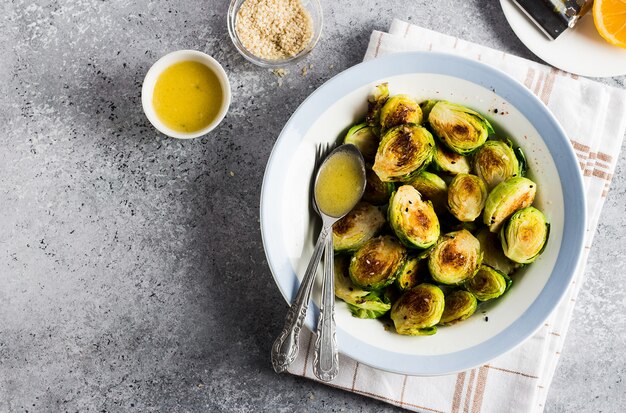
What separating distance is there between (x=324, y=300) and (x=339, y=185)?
0.30 metres

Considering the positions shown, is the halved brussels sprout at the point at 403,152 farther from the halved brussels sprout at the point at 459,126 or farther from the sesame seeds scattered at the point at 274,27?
the sesame seeds scattered at the point at 274,27

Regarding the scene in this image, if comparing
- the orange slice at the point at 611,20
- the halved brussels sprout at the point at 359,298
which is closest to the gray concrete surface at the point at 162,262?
the orange slice at the point at 611,20

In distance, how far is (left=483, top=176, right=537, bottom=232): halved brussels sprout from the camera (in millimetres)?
1604

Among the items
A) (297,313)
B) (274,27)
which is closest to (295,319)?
(297,313)

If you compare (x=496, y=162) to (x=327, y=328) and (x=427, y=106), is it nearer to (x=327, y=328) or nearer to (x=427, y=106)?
(x=427, y=106)

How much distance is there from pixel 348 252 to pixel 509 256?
414mm

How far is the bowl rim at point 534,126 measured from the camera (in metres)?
1.60

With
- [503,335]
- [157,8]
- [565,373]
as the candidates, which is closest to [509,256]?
[503,335]

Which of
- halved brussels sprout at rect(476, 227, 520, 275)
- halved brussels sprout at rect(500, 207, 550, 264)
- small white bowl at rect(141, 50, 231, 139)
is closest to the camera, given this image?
halved brussels sprout at rect(500, 207, 550, 264)

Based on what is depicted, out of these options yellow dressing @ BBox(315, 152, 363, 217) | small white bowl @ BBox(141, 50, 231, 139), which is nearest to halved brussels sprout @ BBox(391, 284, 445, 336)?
yellow dressing @ BBox(315, 152, 363, 217)

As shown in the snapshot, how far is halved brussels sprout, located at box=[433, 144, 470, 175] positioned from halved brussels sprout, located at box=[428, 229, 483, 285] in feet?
0.56

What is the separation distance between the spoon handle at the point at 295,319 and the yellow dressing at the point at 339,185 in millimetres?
61

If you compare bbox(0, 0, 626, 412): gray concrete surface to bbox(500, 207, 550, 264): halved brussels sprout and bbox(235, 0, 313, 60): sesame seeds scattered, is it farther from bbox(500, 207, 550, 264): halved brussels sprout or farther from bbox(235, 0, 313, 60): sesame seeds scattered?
bbox(500, 207, 550, 264): halved brussels sprout

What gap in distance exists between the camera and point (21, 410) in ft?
6.15
